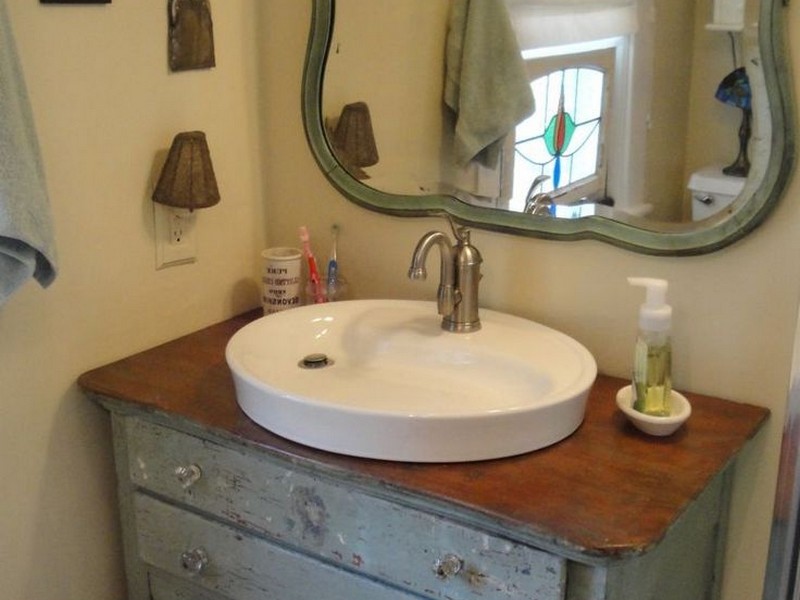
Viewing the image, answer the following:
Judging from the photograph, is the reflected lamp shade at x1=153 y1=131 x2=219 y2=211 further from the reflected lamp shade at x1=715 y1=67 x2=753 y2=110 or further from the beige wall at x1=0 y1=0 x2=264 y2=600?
the reflected lamp shade at x1=715 y1=67 x2=753 y2=110

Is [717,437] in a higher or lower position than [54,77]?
lower

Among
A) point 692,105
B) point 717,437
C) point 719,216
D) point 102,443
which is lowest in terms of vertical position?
point 102,443

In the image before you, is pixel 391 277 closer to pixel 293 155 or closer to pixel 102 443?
pixel 293 155

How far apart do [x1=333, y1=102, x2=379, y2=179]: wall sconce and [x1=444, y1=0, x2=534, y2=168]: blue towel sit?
0.16m

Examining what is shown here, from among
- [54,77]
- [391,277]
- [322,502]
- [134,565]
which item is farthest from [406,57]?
[134,565]

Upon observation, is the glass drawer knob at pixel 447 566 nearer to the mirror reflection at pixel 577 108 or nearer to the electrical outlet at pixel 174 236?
the mirror reflection at pixel 577 108

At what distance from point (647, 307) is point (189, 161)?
0.72 m

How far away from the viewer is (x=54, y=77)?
A: 134 cm

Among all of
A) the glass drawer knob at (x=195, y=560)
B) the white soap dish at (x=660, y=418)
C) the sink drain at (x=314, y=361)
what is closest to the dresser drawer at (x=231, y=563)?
the glass drawer knob at (x=195, y=560)

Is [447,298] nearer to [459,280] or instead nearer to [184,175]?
[459,280]

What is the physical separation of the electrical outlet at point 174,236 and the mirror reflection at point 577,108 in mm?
269

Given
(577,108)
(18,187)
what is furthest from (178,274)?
(577,108)

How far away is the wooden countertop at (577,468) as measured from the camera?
3.38ft

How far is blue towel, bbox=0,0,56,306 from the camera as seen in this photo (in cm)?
116
